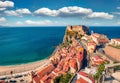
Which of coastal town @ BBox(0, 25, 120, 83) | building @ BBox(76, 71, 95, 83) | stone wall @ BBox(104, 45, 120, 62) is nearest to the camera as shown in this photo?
building @ BBox(76, 71, 95, 83)

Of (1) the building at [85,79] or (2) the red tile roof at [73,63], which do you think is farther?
(2) the red tile roof at [73,63]

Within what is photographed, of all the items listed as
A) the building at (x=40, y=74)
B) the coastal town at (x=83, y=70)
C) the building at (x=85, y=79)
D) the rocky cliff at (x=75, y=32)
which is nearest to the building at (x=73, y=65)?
the coastal town at (x=83, y=70)

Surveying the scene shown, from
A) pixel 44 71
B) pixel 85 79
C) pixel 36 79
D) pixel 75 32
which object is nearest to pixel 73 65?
pixel 44 71

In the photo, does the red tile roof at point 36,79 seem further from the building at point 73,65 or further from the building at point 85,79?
the building at point 85,79

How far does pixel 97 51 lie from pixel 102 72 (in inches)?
893

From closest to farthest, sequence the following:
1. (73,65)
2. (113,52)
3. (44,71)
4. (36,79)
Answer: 1. (36,79)
2. (73,65)
3. (44,71)
4. (113,52)

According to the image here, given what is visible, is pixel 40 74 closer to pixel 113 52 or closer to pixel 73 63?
pixel 73 63

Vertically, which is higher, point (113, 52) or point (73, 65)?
point (113, 52)

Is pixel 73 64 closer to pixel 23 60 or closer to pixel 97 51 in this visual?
pixel 97 51

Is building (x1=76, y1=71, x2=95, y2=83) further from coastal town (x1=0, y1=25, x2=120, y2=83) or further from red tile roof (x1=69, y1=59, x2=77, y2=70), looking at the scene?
red tile roof (x1=69, y1=59, x2=77, y2=70)

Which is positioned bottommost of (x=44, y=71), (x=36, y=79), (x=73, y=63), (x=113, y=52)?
(x=36, y=79)

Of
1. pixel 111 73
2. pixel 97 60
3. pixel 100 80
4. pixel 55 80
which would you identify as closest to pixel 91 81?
pixel 100 80

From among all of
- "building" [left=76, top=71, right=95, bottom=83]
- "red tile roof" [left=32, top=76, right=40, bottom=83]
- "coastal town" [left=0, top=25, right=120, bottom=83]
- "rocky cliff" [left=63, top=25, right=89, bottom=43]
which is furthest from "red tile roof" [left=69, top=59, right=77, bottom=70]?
"rocky cliff" [left=63, top=25, right=89, bottom=43]

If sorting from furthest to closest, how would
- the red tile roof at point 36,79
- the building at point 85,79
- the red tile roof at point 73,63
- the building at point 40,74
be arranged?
the red tile roof at point 73,63, the building at point 40,74, the red tile roof at point 36,79, the building at point 85,79
